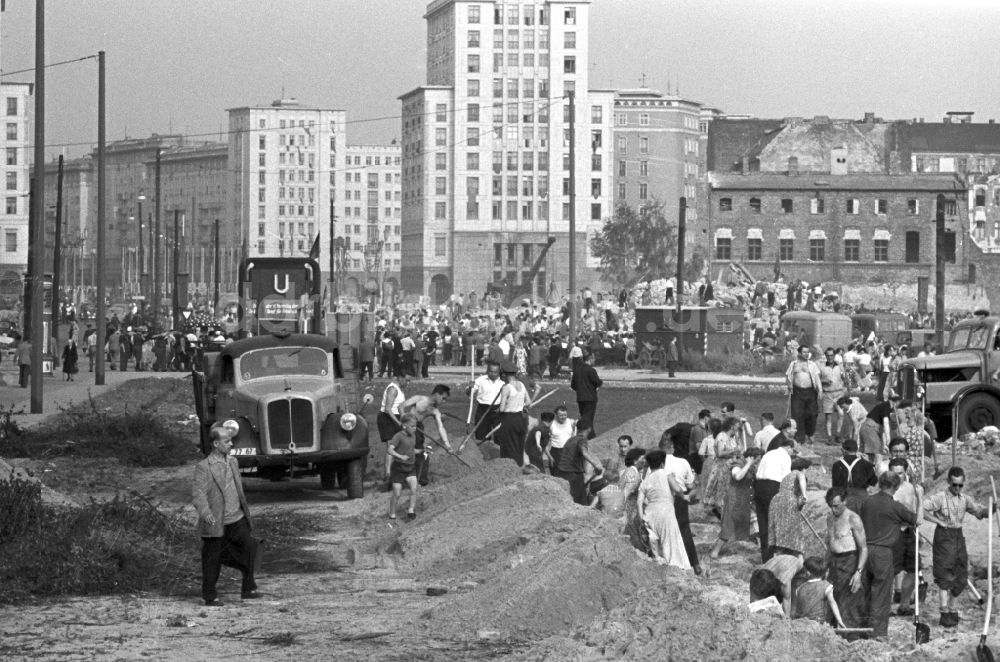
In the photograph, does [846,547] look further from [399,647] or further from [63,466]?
[63,466]

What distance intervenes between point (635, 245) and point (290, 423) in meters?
119

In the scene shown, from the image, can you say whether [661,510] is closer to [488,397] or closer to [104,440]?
[488,397]

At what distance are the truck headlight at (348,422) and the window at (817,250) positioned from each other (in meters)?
102

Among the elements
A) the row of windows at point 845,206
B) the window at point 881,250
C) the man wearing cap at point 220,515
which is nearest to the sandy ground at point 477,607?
the man wearing cap at point 220,515

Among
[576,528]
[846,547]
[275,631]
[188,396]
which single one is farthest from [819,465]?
[188,396]

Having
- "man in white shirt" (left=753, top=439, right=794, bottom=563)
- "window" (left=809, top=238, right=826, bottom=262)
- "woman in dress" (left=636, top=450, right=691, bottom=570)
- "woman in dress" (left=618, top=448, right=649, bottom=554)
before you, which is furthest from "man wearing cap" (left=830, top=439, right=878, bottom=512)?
"window" (left=809, top=238, right=826, bottom=262)

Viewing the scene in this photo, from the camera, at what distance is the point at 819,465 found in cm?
2706

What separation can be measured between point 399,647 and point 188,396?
30934mm

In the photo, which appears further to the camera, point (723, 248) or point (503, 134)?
point (503, 134)

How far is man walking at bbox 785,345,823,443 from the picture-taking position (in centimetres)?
3189

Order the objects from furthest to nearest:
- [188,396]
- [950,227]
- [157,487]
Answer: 1. [950,227]
2. [188,396]
3. [157,487]

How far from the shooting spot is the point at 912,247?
412ft

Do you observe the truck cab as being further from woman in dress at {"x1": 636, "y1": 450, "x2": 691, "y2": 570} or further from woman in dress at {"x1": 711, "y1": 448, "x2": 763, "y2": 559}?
woman in dress at {"x1": 636, "y1": 450, "x2": 691, "y2": 570}

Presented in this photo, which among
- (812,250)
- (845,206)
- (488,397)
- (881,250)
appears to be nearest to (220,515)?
(488,397)
